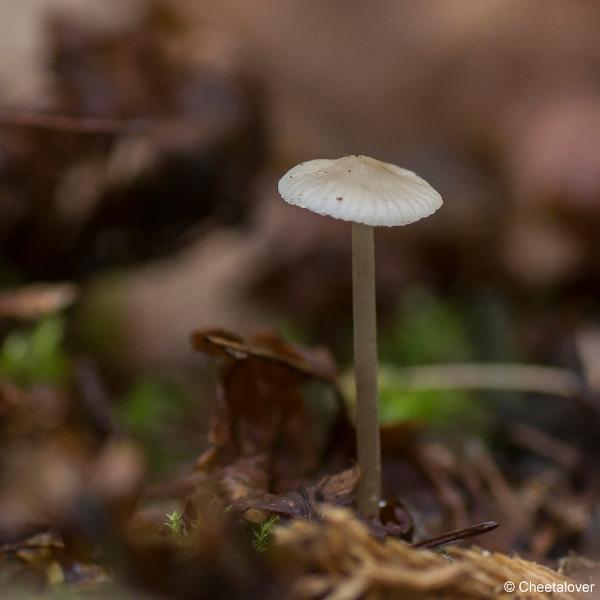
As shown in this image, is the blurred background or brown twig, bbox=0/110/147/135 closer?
the blurred background

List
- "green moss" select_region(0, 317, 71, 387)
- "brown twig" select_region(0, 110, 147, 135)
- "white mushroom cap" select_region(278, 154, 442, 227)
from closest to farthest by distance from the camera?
"white mushroom cap" select_region(278, 154, 442, 227)
"green moss" select_region(0, 317, 71, 387)
"brown twig" select_region(0, 110, 147, 135)

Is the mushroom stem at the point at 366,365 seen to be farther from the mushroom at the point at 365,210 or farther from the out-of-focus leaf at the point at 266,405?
the out-of-focus leaf at the point at 266,405

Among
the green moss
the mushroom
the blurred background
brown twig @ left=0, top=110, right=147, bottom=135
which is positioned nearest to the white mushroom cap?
the mushroom

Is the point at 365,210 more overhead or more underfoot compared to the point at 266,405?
more overhead

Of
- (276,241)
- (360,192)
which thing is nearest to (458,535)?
(360,192)

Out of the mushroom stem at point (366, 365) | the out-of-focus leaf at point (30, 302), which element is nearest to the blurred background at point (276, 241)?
the out-of-focus leaf at point (30, 302)

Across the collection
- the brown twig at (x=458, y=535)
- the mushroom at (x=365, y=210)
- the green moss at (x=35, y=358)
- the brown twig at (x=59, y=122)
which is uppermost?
the brown twig at (x=59, y=122)

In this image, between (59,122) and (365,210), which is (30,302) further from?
(365,210)

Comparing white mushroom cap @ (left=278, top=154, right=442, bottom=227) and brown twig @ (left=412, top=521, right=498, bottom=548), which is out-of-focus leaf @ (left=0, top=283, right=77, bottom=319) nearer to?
white mushroom cap @ (left=278, top=154, right=442, bottom=227)
